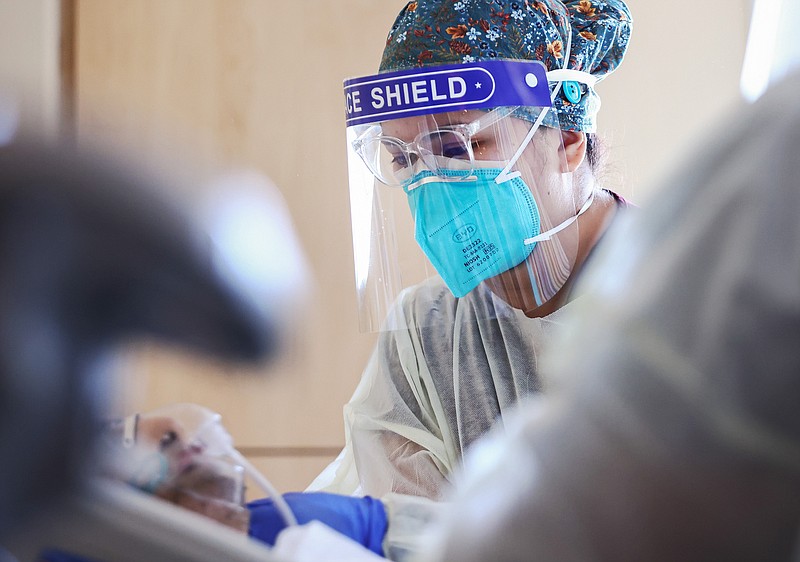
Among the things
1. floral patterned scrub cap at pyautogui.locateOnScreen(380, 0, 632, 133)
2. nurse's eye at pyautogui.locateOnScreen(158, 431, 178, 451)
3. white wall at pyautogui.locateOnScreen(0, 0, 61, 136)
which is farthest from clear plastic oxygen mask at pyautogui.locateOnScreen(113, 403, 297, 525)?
white wall at pyautogui.locateOnScreen(0, 0, 61, 136)

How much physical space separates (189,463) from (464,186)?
84cm

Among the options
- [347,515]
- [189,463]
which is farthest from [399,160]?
[189,463]

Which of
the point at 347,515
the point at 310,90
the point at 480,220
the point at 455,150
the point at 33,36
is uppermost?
the point at 33,36

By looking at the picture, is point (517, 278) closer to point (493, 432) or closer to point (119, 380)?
point (493, 432)

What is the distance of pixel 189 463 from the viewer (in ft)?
1.47

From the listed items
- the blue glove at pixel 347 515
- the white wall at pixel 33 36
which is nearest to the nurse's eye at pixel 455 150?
the blue glove at pixel 347 515

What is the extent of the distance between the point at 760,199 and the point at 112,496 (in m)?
0.29

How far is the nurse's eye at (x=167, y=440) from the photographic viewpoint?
0.43m

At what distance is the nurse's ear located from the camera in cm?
127

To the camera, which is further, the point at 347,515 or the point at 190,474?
the point at 347,515

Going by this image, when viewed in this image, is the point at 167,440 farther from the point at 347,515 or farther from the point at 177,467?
the point at 347,515

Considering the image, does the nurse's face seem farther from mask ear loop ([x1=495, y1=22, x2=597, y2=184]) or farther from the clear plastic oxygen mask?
the clear plastic oxygen mask

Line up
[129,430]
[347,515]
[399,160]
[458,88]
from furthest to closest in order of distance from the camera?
1. [399,160]
2. [458,88]
3. [347,515]
4. [129,430]

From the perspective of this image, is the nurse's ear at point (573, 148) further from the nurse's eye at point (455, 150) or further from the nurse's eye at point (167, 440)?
the nurse's eye at point (167, 440)
